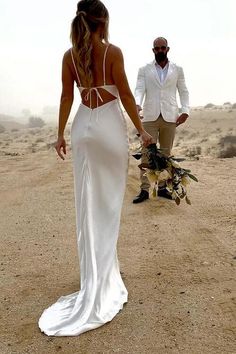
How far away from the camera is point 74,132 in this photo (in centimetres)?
375

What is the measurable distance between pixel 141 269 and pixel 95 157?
4.93 ft

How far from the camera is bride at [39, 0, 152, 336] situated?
3.45 meters

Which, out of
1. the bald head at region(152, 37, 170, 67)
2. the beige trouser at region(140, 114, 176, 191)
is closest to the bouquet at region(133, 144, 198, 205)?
the beige trouser at region(140, 114, 176, 191)

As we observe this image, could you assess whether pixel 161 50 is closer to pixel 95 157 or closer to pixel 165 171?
pixel 165 171

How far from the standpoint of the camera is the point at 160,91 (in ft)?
22.2

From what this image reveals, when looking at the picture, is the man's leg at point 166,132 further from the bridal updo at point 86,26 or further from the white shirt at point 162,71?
the bridal updo at point 86,26

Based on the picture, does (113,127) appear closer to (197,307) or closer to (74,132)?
(74,132)

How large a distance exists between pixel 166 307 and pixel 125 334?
0.53 meters

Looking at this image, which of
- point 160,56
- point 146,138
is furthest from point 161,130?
point 146,138

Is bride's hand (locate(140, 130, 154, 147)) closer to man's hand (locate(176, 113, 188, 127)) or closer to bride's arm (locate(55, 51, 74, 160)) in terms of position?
bride's arm (locate(55, 51, 74, 160))

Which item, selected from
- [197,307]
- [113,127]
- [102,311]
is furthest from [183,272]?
[113,127]

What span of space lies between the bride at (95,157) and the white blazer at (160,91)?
305 cm

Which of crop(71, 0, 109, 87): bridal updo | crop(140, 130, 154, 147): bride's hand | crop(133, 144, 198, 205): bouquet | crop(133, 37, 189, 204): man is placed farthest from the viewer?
crop(133, 37, 189, 204): man

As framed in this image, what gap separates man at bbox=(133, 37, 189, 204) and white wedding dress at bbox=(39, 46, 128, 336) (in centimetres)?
291
